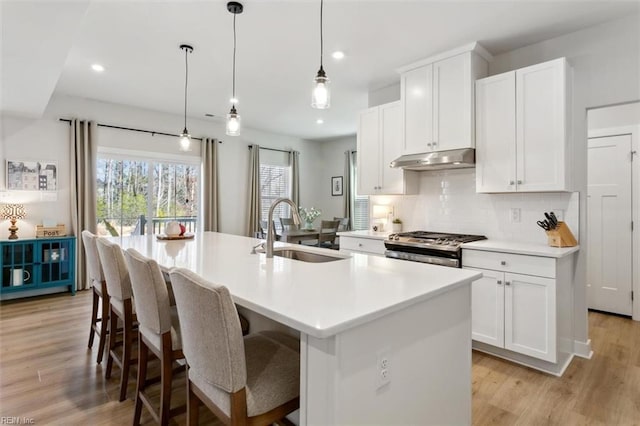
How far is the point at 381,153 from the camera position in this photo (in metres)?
3.94

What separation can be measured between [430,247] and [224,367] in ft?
7.72

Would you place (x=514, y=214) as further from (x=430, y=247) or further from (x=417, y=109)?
(x=417, y=109)

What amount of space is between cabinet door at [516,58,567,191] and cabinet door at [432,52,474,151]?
41 centimetres

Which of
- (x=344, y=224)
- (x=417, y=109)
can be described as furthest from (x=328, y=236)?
(x=417, y=109)

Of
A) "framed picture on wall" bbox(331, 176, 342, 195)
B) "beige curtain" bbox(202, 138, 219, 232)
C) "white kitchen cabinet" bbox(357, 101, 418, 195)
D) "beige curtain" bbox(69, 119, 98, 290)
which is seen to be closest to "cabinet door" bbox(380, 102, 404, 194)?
"white kitchen cabinet" bbox(357, 101, 418, 195)

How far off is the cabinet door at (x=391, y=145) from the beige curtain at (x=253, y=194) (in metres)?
3.35

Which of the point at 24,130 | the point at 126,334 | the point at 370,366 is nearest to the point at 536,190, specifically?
the point at 370,366

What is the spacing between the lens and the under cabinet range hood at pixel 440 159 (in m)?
3.10

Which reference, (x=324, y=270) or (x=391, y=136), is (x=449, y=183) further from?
(x=324, y=270)

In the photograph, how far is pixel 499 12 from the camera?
2.63 m

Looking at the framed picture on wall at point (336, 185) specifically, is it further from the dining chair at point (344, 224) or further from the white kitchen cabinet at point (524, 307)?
the white kitchen cabinet at point (524, 307)

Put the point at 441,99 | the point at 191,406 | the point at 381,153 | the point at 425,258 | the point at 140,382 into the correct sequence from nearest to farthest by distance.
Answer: the point at 191,406 → the point at 140,382 → the point at 425,258 → the point at 441,99 → the point at 381,153

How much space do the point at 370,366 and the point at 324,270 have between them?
65cm

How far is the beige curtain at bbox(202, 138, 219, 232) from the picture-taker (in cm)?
602
